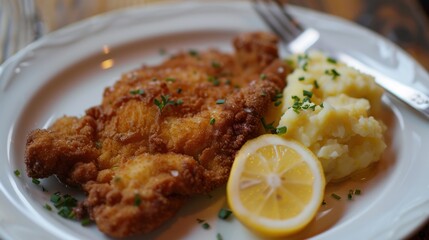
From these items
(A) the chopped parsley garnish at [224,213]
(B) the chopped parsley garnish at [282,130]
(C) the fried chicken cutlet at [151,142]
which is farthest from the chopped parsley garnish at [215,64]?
(A) the chopped parsley garnish at [224,213]

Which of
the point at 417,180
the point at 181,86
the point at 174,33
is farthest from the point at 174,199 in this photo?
the point at 174,33

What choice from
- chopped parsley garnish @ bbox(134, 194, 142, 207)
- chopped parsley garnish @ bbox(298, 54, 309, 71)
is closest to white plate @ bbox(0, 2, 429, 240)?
chopped parsley garnish @ bbox(134, 194, 142, 207)

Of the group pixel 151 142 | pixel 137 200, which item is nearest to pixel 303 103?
pixel 151 142

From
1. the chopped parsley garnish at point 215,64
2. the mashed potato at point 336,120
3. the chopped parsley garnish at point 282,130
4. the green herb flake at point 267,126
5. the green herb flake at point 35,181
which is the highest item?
the green herb flake at point 35,181

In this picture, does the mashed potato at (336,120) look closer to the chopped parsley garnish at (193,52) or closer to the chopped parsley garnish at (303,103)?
the chopped parsley garnish at (303,103)

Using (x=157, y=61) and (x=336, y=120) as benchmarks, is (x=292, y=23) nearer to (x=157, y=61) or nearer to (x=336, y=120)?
(x=157, y=61)

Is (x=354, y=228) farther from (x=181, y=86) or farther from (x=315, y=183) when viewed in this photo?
(x=181, y=86)
